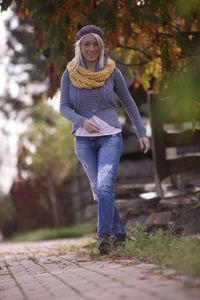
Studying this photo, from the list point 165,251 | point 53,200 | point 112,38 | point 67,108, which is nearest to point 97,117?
point 67,108

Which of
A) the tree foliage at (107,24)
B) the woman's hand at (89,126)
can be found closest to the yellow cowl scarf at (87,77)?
the woman's hand at (89,126)

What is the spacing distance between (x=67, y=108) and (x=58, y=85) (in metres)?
2.50

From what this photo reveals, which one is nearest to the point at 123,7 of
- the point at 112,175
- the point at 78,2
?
the point at 78,2

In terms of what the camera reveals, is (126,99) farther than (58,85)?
No

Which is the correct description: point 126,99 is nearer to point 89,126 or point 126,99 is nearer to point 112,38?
point 89,126

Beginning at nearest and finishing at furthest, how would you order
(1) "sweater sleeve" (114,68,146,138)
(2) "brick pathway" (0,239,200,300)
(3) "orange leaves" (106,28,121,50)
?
1. (2) "brick pathway" (0,239,200,300)
2. (1) "sweater sleeve" (114,68,146,138)
3. (3) "orange leaves" (106,28,121,50)

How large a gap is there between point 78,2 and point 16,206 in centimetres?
1525

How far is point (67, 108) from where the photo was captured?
5812 millimetres

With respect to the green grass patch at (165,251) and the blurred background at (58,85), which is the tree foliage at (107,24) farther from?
the green grass patch at (165,251)

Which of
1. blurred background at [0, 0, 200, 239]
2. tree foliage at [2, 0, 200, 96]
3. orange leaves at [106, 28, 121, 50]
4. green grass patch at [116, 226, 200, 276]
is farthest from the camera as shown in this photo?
orange leaves at [106, 28, 121, 50]

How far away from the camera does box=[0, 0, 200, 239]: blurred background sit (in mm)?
5195

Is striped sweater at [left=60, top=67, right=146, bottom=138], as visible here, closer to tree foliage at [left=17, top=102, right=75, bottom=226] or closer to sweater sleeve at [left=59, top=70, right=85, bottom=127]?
sweater sleeve at [left=59, top=70, right=85, bottom=127]

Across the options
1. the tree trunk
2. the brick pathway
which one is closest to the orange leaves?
the brick pathway

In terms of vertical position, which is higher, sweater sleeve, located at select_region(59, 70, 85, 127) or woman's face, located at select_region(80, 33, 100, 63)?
woman's face, located at select_region(80, 33, 100, 63)
